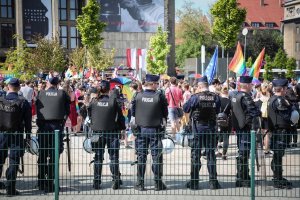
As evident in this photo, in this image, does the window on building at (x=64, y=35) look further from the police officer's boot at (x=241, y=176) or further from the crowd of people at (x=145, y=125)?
the police officer's boot at (x=241, y=176)

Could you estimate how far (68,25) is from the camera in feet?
226

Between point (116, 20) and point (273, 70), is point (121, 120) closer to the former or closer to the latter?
point (116, 20)

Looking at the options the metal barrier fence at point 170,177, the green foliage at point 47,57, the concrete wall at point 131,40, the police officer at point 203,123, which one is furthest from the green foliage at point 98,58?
the police officer at point 203,123

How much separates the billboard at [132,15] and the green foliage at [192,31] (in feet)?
73.0

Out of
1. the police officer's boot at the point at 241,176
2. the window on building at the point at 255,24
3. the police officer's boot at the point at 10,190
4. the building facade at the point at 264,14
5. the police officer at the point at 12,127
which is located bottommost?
the police officer's boot at the point at 10,190

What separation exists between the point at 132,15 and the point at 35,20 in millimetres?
12677

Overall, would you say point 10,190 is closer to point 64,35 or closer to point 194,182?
point 194,182

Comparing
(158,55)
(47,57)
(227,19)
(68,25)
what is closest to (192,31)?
(68,25)

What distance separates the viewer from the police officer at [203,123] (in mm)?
9336

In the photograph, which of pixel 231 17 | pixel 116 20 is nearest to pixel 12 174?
pixel 231 17

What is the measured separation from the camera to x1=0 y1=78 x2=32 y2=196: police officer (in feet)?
29.9

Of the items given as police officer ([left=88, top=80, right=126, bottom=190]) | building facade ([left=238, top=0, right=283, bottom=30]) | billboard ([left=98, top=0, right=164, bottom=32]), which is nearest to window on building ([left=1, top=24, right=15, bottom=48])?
billboard ([left=98, top=0, right=164, bottom=32])

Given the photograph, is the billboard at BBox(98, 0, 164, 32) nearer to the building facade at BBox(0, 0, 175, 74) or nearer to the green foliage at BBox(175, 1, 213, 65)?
the building facade at BBox(0, 0, 175, 74)

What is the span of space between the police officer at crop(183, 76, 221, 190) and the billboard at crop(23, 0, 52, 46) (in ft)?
186
